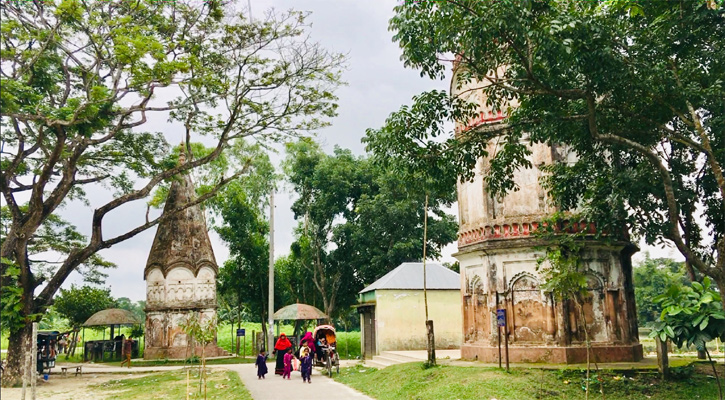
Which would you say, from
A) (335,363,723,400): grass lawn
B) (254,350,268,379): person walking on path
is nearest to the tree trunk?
(254,350,268,379): person walking on path

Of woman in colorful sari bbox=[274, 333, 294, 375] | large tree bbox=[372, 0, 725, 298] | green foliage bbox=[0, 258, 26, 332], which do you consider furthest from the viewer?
woman in colorful sari bbox=[274, 333, 294, 375]

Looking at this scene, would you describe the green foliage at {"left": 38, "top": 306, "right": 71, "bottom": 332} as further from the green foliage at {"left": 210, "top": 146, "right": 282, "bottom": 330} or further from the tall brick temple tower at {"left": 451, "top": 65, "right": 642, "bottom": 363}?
the tall brick temple tower at {"left": 451, "top": 65, "right": 642, "bottom": 363}

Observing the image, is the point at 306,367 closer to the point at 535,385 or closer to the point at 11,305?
the point at 535,385

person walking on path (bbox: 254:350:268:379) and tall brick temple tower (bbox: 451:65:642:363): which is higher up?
tall brick temple tower (bbox: 451:65:642:363)

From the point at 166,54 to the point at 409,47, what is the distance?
1073cm

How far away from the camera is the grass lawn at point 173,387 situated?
1518cm

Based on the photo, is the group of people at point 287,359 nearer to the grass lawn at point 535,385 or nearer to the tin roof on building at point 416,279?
the grass lawn at point 535,385

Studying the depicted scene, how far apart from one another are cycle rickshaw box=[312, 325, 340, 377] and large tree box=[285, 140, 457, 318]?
39.1 ft

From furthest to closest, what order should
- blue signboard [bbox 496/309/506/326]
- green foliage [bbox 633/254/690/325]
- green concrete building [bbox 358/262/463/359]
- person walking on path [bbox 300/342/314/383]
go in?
green foliage [bbox 633/254/690/325], green concrete building [bbox 358/262/463/359], person walking on path [bbox 300/342/314/383], blue signboard [bbox 496/309/506/326]


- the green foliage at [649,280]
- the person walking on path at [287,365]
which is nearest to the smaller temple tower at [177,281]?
the person walking on path at [287,365]

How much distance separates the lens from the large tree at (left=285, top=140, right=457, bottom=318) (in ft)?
111

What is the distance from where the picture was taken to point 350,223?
35.2 metres

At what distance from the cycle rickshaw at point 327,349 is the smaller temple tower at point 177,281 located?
34.3ft

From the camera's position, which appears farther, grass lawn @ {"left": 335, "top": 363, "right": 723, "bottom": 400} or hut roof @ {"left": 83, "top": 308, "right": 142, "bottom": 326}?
hut roof @ {"left": 83, "top": 308, "right": 142, "bottom": 326}
